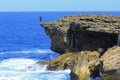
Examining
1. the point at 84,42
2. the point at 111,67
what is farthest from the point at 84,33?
the point at 111,67

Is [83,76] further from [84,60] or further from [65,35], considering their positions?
Answer: [65,35]

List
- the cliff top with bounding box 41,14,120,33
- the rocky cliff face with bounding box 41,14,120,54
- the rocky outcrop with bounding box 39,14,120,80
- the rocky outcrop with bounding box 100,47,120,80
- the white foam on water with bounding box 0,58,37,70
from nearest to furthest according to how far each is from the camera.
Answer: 1. the rocky outcrop with bounding box 100,47,120,80
2. the rocky outcrop with bounding box 39,14,120,80
3. the cliff top with bounding box 41,14,120,33
4. the rocky cliff face with bounding box 41,14,120,54
5. the white foam on water with bounding box 0,58,37,70

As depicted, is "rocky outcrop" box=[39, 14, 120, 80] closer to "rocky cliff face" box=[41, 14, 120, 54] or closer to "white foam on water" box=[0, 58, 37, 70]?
"rocky cliff face" box=[41, 14, 120, 54]

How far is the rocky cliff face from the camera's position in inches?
1796

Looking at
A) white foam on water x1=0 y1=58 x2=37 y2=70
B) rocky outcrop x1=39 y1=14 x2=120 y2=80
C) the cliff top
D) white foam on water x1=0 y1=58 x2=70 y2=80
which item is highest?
the cliff top

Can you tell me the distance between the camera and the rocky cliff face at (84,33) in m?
45.6

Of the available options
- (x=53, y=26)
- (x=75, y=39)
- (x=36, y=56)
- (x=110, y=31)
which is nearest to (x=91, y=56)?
(x=110, y=31)

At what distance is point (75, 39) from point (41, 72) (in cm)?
669

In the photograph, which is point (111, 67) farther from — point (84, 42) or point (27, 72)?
point (84, 42)

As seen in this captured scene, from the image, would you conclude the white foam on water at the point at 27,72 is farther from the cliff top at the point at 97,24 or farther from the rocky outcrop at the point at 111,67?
the rocky outcrop at the point at 111,67

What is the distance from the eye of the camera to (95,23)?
153 ft

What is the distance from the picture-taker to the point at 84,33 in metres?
49.1

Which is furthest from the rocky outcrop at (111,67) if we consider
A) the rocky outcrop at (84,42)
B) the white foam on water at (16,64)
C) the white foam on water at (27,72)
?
the white foam on water at (16,64)

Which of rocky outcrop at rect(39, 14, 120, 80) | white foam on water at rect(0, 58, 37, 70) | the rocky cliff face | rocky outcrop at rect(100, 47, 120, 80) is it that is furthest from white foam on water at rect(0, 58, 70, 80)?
rocky outcrop at rect(100, 47, 120, 80)
